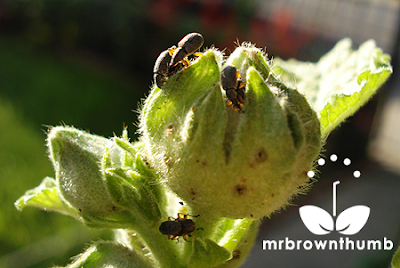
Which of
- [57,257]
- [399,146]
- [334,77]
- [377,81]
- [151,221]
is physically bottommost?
[151,221]

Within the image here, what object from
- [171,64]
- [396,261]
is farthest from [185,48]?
[396,261]

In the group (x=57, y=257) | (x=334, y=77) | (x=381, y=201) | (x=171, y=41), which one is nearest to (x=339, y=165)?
(x=381, y=201)

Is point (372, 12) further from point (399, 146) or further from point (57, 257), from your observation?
point (57, 257)

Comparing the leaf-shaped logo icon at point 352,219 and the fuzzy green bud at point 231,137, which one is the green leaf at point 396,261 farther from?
the leaf-shaped logo icon at point 352,219

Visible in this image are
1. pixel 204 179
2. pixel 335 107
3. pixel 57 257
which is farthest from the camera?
pixel 57 257

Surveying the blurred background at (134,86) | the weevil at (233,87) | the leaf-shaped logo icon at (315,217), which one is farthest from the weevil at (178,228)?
the blurred background at (134,86)

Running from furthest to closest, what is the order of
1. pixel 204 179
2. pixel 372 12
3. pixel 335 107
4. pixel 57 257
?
pixel 372 12 < pixel 57 257 < pixel 335 107 < pixel 204 179
